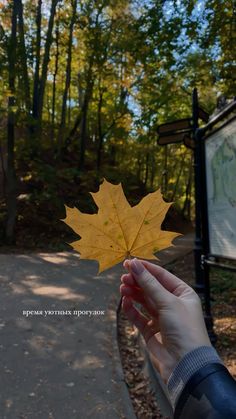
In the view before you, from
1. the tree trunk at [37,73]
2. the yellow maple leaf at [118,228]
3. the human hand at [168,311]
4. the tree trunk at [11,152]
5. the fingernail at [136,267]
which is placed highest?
the tree trunk at [37,73]

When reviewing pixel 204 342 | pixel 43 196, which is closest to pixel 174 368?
pixel 204 342

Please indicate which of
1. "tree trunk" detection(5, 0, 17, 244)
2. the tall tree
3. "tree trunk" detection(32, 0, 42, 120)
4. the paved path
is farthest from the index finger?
"tree trunk" detection(32, 0, 42, 120)

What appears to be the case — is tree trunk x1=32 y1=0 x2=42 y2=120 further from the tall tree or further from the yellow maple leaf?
the yellow maple leaf

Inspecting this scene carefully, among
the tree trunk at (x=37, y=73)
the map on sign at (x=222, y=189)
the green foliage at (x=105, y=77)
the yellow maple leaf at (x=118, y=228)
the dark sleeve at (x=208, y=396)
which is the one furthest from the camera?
the tree trunk at (x=37, y=73)

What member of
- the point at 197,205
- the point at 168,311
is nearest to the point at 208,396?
the point at 168,311

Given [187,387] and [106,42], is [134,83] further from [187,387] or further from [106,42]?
[187,387]

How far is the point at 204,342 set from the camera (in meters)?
1.17

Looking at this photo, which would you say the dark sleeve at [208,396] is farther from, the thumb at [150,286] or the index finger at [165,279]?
the index finger at [165,279]

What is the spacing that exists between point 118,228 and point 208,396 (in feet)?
1.96

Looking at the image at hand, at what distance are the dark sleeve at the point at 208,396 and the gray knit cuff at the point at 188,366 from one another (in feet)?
0.06

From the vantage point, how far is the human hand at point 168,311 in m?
1.21

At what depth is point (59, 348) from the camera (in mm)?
Result: 4699

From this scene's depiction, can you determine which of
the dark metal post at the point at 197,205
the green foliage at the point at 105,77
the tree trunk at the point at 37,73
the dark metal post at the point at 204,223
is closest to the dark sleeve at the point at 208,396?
the dark metal post at the point at 204,223

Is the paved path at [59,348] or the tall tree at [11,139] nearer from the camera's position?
the paved path at [59,348]
